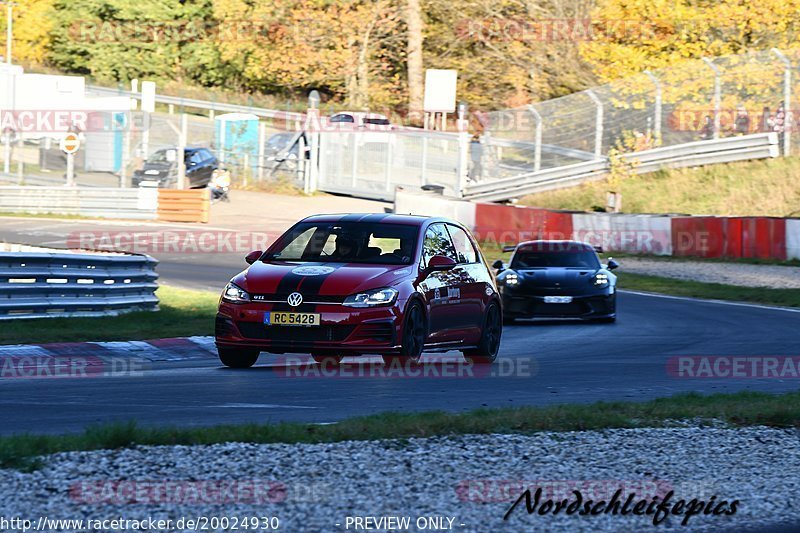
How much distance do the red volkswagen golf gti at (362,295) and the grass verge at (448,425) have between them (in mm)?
2692

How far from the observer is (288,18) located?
61.6 metres

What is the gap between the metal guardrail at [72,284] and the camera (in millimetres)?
14922

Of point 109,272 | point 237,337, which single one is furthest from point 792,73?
point 237,337

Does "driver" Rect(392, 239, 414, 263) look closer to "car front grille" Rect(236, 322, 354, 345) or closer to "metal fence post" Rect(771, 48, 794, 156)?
"car front grille" Rect(236, 322, 354, 345)

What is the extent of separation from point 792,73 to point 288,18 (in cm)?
3091

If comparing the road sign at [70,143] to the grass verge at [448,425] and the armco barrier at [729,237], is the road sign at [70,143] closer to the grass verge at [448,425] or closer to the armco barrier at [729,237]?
the armco barrier at [729,237]

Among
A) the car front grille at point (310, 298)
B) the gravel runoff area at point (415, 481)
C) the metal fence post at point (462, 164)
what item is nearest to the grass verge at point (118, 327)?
the car front grille at point (310, 298)

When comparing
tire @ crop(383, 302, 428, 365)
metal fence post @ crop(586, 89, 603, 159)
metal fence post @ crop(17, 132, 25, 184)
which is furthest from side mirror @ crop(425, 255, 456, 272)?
metal fence post @ crop(17, 132, 25, 184)

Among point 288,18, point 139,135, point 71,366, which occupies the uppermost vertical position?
point 288,18

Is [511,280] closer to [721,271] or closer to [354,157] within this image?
[721,271]

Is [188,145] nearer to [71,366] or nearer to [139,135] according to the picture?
[139,135]

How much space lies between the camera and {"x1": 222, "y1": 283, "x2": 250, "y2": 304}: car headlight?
11462mm

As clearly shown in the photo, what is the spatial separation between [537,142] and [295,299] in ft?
103

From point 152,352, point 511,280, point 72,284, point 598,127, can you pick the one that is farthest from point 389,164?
point 152,352
